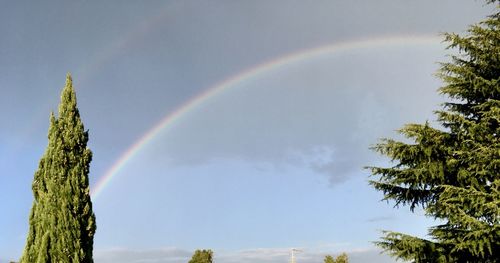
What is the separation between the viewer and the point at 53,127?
11.5 m

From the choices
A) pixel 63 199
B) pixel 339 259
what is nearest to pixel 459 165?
pixel 63 199

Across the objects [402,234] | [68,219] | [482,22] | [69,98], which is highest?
[482,22]

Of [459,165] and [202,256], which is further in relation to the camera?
[202,256]

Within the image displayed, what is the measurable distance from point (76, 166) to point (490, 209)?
934 centimetres

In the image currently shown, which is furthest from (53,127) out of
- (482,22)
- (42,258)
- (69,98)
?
(482,22)

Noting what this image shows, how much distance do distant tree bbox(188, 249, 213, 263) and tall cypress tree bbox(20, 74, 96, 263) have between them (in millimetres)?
42212

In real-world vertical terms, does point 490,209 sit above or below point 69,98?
below

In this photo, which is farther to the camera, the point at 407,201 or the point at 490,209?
the point at 407,201

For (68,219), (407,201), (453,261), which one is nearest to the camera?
(453,261)

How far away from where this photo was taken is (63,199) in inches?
420

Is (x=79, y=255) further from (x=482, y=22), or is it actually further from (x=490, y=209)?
(x=482, y=22)

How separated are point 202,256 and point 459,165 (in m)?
45.3

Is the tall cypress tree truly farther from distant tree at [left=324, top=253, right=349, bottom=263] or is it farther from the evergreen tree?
distant tree at [left=324, top=253, right=349, bottom=263]

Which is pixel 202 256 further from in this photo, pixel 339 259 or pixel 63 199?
pixel 63 199
